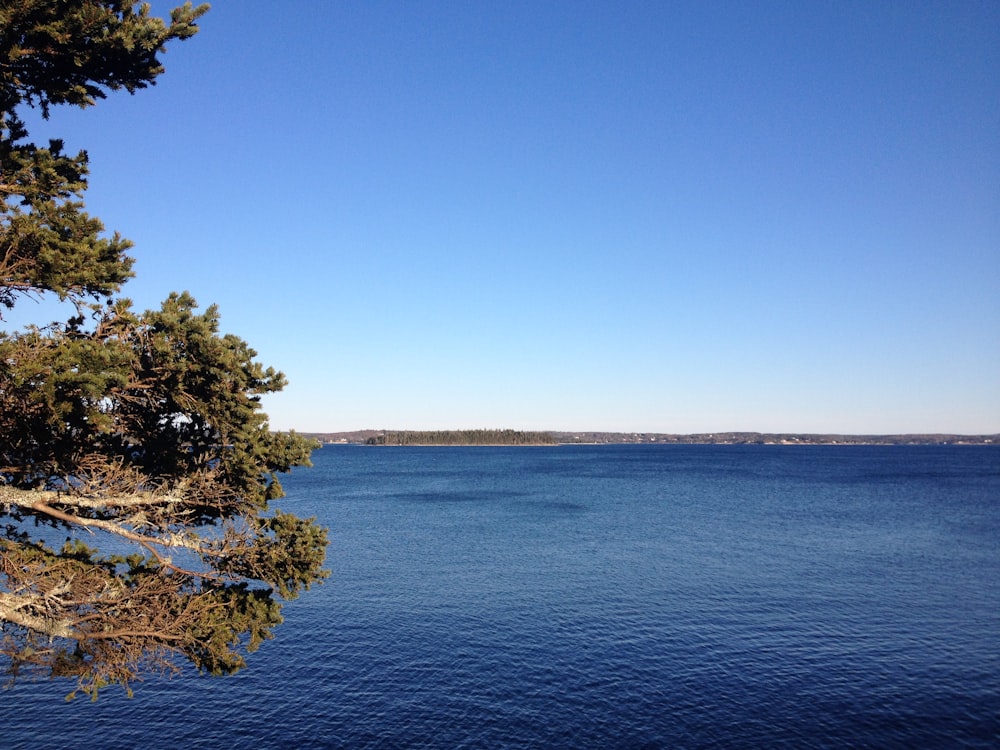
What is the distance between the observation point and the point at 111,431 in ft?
46.8

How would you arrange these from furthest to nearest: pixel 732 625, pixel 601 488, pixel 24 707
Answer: pixel 601 488, pixel 732 625, pixel 24 707

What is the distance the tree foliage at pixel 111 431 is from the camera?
41.7 feet

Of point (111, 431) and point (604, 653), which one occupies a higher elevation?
point (111, 431)

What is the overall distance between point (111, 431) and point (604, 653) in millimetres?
25544

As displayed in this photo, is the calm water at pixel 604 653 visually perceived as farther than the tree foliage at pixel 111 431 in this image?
Yes

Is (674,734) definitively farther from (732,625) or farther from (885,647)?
(885,647)

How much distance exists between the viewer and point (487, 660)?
30.8 m

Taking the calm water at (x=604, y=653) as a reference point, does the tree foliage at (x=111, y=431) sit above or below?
above

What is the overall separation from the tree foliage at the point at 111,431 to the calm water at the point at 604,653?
1168cm

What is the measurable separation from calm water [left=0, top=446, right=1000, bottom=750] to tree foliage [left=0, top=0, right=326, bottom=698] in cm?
1168

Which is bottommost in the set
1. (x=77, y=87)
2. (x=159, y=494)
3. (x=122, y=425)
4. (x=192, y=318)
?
(x=159, y=494)

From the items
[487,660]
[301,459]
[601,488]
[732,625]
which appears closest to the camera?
[301,459]

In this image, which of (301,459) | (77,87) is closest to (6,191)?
(77,87)

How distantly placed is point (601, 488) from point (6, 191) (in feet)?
354
